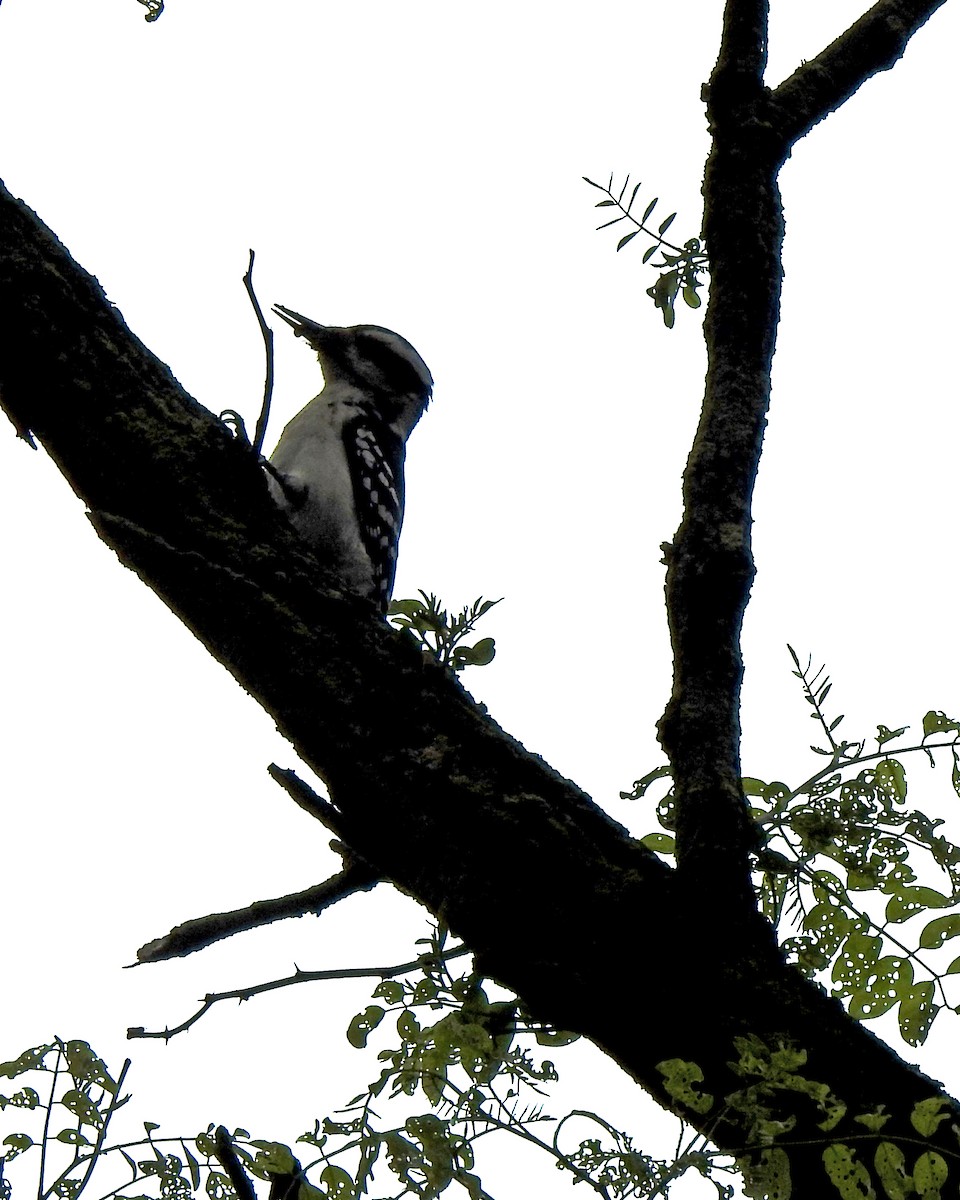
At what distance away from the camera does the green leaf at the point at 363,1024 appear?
238cm

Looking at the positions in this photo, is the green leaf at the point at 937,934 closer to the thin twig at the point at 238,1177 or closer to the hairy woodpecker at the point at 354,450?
the thin twig at the point at 238,1177

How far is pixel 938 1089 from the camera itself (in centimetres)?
207

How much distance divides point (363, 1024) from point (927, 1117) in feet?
3.16

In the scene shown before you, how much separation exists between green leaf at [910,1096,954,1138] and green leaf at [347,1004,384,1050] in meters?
0.91

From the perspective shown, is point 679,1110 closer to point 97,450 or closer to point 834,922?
point 834,922

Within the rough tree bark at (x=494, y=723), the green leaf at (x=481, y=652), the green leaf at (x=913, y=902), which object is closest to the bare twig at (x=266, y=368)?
the rough tree bark at (x=494, y=723)

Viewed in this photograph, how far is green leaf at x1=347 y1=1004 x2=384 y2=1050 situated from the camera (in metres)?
2.38

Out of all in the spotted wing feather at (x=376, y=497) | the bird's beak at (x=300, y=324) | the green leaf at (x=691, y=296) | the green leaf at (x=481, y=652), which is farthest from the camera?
the bird's beak at (x=300, y=324)

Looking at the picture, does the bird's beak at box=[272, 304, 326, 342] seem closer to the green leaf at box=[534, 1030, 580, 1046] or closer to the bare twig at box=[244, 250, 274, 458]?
the bare twig at box=[244, 250, 274, 458]

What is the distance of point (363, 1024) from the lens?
7.86 ft

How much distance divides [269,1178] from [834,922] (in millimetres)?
1034

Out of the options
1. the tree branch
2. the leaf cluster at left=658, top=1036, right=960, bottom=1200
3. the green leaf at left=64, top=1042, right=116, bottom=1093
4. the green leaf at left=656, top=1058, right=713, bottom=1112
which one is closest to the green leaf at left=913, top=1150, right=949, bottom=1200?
the leaf cluster at left=658, top=1036, right=960, bottom=1200

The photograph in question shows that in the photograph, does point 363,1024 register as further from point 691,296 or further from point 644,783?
point 691,296

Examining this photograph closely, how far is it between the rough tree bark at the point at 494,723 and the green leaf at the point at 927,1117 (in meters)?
0.04
